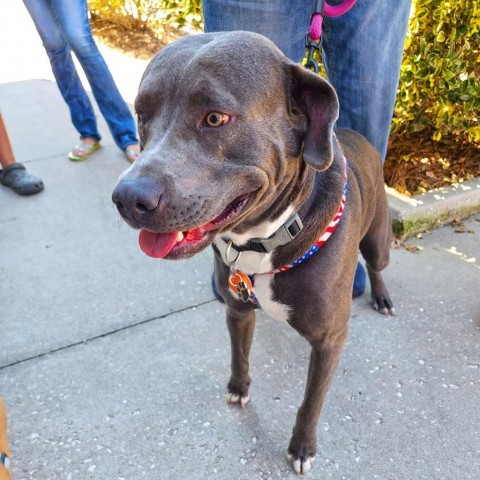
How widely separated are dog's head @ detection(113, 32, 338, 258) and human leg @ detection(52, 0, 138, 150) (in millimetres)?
2655

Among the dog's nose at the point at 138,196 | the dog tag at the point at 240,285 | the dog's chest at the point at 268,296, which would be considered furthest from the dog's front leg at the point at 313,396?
the dog's nose at the point at 138,196

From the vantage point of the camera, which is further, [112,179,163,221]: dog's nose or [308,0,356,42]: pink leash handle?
[308,0,356,42]: pink leash handle

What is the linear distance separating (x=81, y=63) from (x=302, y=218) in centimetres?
301

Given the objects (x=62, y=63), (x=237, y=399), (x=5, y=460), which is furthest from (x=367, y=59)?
(x=62, y=63)

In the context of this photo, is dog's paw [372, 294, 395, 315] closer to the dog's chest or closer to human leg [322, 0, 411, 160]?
human leg [322, 0, 411, 160]

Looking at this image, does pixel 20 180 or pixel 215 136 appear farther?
pixel 20 180

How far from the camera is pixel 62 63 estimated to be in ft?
14.1

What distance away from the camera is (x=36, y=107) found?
19.1 feet

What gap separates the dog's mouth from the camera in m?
1.58

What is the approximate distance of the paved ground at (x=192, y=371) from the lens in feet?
7.09

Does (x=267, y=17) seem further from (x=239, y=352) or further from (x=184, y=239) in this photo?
(x=239, y=352)

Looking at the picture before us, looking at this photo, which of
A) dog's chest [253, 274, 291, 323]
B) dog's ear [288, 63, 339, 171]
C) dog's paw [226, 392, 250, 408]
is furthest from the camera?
dog's paw [226, 392, 250, 408]

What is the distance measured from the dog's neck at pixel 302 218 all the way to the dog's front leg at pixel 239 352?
39 cm

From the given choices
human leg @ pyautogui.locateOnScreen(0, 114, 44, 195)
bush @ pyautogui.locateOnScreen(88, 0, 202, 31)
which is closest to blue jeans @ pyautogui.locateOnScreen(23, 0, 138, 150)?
human leg @ pyautogui.locateOnScreen(0, 114, 44, 195)
